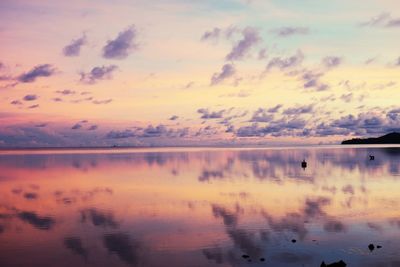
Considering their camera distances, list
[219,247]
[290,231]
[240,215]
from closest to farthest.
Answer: [219,247] → [290,231] → [240,215]

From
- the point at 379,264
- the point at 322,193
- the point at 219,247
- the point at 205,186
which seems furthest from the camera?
the point at 205,186

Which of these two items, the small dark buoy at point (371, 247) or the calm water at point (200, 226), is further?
the small dark buoy at point (371, 247)

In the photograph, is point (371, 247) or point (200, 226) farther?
point (200, 226)

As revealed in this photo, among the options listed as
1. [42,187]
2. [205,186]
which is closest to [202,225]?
[205,186]

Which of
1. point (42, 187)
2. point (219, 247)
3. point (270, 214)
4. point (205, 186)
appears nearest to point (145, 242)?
point (219, 247)

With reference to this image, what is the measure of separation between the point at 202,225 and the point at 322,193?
89.4 feet

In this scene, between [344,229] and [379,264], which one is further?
[344,229]

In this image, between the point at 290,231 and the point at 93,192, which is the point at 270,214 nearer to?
the point at 290,231

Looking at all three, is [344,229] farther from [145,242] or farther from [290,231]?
[145,242]

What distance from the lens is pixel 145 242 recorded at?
104ft

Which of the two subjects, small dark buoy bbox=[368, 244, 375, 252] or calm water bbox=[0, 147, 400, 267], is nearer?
calm water bbox=[0, 147, 400, 267]

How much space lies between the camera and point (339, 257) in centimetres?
2720

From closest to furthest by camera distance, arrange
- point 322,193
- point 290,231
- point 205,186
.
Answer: point 290,231 → point 322,193 → point 205,186

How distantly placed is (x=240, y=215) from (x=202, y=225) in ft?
19.1
